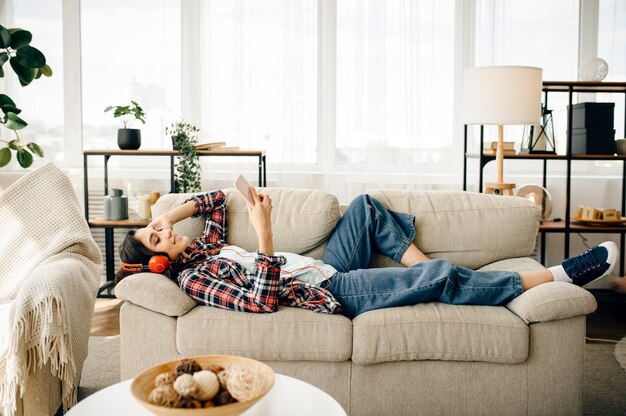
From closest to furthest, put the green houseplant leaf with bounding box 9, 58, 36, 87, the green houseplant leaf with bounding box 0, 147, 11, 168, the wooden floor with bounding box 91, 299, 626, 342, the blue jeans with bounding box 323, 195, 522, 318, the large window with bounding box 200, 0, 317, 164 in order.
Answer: the blue jeans with bounding box 323, 195, 522, 318, the green houseplant leaf with bounding box 9, 58, 36, 87, the green houseplant leaf with bounding box 0, 147, 11, 168, the wooden floor with bounding box 91, 299, 626, 342, the large window with bounding box 200, 0, 317, 164

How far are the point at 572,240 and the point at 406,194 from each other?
1795 millimetres

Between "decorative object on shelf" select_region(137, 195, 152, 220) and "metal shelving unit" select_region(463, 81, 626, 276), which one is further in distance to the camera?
"decorative object on shelf" select_region(137, 195, 152, 220)

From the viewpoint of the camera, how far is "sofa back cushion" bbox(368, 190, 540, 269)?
2.86 m

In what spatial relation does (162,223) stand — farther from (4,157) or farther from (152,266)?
(4,157)

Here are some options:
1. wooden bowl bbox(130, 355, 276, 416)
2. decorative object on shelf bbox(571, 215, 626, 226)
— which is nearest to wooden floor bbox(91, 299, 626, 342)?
decorative object on shelf bbox(571, 215, 626, 226)

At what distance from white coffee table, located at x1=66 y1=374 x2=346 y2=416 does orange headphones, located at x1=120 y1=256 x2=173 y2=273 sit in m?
0.89

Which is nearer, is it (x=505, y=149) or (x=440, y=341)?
(x=440, y=341)

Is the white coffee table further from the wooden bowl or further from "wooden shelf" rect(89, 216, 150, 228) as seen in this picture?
"wooden shelf" rect(89, 216, 150, 228)

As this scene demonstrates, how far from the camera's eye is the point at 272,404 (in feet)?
4.89

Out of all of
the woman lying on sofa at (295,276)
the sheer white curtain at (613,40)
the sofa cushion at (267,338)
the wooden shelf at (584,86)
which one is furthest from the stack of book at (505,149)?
the sofa cushion at (267,338)

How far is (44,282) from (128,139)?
198 cm

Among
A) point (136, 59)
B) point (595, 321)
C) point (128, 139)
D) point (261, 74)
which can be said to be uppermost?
point (136, 59)

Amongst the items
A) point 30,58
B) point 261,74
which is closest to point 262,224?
point 30,58

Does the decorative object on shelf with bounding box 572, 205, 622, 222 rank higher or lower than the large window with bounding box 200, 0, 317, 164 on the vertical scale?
lower
